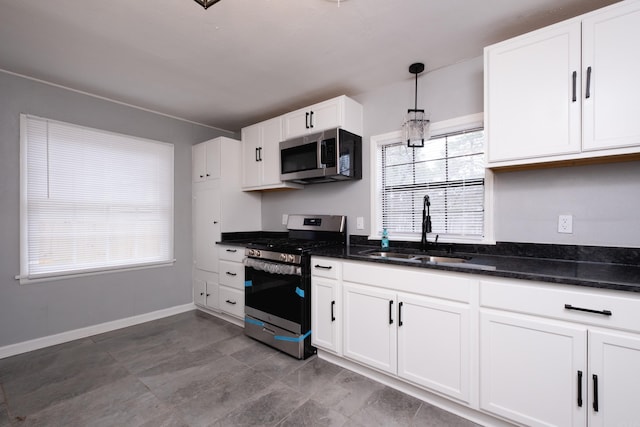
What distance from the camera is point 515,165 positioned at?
1738 mm

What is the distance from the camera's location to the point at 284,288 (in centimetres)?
247

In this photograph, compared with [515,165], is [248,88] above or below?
above

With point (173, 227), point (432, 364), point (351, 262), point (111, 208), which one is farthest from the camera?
point (173, 227)

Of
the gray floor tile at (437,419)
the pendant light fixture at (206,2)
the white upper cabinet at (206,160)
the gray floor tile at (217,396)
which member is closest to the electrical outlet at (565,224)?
the gray floor tile at (437,419)

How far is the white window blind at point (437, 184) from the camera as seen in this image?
2213mm

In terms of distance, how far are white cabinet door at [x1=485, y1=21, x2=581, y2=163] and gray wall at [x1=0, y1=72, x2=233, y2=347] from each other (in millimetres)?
3383

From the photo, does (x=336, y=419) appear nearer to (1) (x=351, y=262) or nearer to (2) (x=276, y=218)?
(1) (x=351, y=262)

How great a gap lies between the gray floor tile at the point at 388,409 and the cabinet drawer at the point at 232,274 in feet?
5.69

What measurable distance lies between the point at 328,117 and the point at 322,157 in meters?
0.40

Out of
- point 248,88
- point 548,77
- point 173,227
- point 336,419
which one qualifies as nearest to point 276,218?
point 173,227

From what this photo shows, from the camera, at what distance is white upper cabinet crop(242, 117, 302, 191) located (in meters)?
3.11

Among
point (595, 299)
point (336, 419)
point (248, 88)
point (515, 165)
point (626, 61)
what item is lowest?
point (336, 419)

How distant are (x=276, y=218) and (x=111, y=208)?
70.5 inches

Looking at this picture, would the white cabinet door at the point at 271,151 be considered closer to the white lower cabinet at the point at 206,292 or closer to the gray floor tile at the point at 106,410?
the white lower cabinet at the point at 206,292
